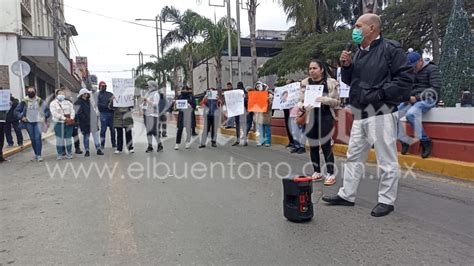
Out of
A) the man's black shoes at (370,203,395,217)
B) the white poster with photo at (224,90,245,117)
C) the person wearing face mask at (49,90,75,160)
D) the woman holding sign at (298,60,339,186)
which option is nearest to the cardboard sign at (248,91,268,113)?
the white poster with photo at (224,90,245,117)

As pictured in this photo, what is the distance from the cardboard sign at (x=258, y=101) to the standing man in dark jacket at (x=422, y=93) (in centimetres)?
464

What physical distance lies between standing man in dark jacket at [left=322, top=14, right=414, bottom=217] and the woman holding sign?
1145 mm

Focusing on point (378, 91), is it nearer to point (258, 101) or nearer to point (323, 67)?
point (323, 67)

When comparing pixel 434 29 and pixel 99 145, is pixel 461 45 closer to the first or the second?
pixel 99 145

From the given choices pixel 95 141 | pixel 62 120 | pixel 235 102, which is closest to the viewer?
pixel 62 120

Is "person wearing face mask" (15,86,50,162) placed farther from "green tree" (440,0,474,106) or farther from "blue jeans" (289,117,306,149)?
"green tree" (440,0,474,106)

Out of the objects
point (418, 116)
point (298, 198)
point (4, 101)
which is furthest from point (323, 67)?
point (4, 101)

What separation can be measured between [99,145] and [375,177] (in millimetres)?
6924

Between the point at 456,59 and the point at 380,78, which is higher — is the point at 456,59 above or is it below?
above

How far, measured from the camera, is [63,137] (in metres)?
9.89

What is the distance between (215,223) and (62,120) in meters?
6.62

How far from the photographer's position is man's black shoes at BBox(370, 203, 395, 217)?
14.6 ft

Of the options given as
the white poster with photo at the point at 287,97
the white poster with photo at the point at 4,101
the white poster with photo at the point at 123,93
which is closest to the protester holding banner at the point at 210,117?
the white poster with photo at the point at 287,97

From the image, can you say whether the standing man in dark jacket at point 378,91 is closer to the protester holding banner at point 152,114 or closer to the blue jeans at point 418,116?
the blue jeans at point 418,116
